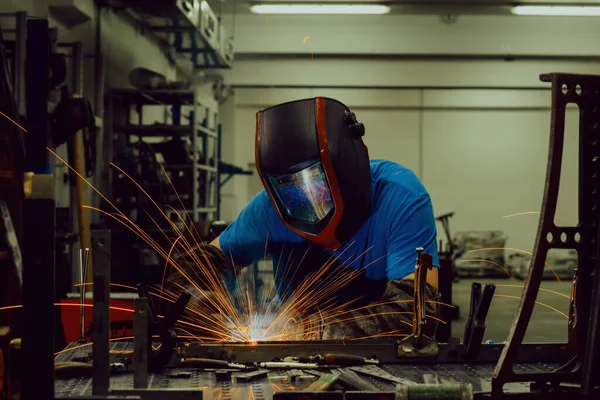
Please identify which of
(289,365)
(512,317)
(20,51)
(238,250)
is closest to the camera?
(289,365)

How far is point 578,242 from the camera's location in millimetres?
1609

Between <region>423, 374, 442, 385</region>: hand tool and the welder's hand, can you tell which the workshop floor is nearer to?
the welder's hand

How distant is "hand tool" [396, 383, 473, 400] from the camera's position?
1451mm

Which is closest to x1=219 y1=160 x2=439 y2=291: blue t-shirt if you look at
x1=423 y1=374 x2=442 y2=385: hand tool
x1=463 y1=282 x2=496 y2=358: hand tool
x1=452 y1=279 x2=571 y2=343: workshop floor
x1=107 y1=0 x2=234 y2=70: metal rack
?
x1=463 y1=282 x2=496 y2=358: hand tool

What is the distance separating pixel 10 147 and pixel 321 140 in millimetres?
1407

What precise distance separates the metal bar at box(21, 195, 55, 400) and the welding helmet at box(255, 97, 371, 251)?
1.44m

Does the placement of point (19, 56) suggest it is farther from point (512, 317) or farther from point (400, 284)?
point (512, 317)

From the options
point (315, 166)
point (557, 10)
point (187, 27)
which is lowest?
point (315, 166)

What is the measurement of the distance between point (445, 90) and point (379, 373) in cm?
1103

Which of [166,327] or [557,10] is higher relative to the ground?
[557,10]

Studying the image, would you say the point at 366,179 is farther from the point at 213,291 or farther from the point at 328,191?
the point at 213,291

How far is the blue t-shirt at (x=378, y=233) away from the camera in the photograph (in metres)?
2.77

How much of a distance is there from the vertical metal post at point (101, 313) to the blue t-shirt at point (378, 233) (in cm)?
141

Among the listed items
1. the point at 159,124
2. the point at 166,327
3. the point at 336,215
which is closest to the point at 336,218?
the point at 336,215
